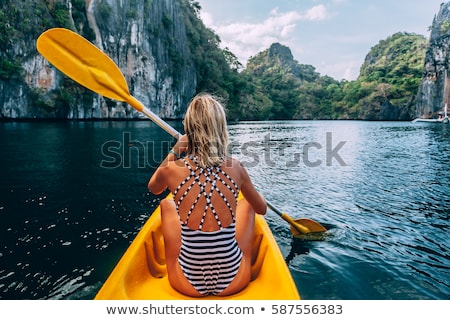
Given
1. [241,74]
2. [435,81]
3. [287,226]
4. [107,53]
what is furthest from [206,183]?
[241,74]

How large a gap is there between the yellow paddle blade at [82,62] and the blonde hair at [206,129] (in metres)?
2.08

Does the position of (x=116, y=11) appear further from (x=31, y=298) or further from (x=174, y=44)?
(x=31, y=298)

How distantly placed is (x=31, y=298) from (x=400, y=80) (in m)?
85.9

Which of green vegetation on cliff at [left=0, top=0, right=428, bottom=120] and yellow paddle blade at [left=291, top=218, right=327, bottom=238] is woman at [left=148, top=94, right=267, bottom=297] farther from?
green vegetation on cliff at [left=0, top=0, right=428, bottom=120]

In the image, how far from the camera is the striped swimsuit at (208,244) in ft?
5.98

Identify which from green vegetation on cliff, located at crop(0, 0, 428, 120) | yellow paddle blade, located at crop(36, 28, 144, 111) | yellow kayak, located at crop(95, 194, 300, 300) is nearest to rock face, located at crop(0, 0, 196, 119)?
green vegetation on cliff, located at crop(0, 0, 428, 120)

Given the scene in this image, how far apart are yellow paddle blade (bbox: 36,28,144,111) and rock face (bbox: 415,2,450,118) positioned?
187ft

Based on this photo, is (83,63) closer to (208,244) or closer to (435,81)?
(208,244)

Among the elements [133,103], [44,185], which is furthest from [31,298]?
[44,185]

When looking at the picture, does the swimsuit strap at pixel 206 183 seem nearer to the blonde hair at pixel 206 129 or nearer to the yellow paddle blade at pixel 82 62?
the blonde hair at pixel 206 129

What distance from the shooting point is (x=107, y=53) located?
39.6 metres

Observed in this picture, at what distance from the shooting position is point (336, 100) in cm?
9181

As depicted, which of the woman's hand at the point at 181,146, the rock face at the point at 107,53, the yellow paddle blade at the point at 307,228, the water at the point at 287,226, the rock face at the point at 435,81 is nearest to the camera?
the woman's hand at the point at 181,146

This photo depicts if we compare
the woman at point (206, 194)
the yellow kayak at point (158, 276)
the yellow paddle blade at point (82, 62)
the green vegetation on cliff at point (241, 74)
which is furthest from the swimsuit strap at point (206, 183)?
the green vegetation on cliff at point (241, 74)
